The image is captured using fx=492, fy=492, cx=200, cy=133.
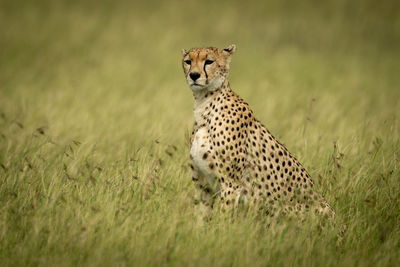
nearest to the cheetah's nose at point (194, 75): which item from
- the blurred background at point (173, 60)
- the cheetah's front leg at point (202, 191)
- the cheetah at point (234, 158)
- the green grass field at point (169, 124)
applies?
the cheetah at point (234, 158)

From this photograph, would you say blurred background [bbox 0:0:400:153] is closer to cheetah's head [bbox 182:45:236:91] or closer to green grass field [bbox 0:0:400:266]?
green grass field [bbox 0:0:400:266]

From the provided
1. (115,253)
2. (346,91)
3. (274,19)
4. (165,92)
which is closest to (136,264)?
(115,253)

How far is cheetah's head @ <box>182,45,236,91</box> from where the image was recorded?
12.0 feet

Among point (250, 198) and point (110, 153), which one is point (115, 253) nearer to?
point (250, 198)

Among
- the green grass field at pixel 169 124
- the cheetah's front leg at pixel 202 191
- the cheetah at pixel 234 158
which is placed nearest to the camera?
the green grass field at pixel 169 124

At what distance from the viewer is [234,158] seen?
142 inches

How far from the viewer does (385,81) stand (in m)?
10.8

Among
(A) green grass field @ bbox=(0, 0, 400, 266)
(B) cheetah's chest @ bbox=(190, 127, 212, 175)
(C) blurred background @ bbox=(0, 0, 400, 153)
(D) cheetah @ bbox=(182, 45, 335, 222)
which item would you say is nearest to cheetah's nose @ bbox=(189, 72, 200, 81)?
(D) cheetah @ bbox=(182, 45, 335, 222)

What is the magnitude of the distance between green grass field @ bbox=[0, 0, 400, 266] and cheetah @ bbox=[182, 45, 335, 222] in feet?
0.55

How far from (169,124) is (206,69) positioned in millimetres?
2707

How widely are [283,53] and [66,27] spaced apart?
229 inches

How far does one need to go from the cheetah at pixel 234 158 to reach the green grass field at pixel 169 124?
0.55 ft

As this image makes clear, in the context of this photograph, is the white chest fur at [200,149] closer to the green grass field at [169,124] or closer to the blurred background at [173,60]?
the green grass field at [169,124]

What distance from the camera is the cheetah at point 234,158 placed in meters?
3.61
